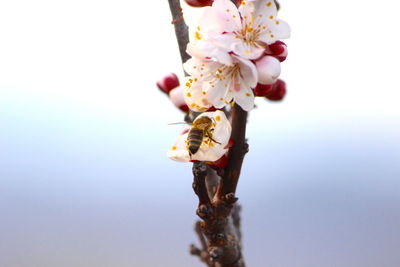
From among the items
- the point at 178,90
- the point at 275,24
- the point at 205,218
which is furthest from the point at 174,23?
the point at 205,218

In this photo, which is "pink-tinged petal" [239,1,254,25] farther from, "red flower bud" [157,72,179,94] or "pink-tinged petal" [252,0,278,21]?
→ "red flower bud" [157,72,179,94]

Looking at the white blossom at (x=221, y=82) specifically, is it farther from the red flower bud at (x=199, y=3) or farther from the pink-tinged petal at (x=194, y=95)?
the red flower bud at (x=199, y=3)

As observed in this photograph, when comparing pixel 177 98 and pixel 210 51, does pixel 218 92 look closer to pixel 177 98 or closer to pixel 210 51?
pixel 210 51

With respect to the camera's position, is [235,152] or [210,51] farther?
[235,152]

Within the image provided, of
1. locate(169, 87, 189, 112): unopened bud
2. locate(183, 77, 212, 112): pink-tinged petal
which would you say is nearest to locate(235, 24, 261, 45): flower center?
locate(183, 77, 212, 112): pink-tinged petal

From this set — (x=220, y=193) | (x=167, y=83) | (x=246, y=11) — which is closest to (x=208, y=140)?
(x=220, y=193)

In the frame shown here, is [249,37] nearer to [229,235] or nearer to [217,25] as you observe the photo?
[217,25]
